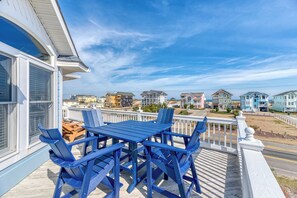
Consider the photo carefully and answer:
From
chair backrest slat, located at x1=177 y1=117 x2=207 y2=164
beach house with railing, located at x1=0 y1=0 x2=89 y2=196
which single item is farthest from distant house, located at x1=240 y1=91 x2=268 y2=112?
beach house with railing, located at x1=0 y1=0 x2=89 y2=196

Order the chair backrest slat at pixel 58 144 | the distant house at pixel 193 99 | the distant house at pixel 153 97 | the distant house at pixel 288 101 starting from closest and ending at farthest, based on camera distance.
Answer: the chair backrest slat at pixel 58 144
the distant house at pixel 288 101
the distant house at pixel 153 97
the distant house at pixel 193 99

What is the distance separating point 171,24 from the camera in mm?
11305

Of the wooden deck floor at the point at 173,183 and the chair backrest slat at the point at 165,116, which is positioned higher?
the chair backrest slat at the point at 165,116

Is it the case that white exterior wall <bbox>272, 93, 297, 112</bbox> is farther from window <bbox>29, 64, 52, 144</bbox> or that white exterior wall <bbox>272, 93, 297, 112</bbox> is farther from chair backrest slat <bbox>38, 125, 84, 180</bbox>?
chair backrest slat <bbox>38, 125, 84, 180</bbox>

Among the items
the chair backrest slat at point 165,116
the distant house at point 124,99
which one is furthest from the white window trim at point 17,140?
the distant house at point 124,99

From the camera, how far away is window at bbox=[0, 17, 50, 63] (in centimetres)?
232

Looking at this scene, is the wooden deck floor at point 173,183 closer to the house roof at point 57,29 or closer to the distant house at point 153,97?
the house roof at point 57,29

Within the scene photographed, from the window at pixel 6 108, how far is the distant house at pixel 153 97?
43.0 m

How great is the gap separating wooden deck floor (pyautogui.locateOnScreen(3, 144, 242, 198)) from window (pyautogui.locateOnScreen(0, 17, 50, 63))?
2295mm

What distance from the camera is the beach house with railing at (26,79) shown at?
2291mm

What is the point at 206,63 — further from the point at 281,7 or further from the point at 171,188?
the point at 171,188

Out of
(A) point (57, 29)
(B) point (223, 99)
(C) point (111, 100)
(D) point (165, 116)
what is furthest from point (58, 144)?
(B) point (223, 99)

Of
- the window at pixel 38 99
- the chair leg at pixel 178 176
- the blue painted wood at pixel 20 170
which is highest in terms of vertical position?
the window at pixel 38 99

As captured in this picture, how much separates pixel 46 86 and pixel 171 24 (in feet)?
34.2
